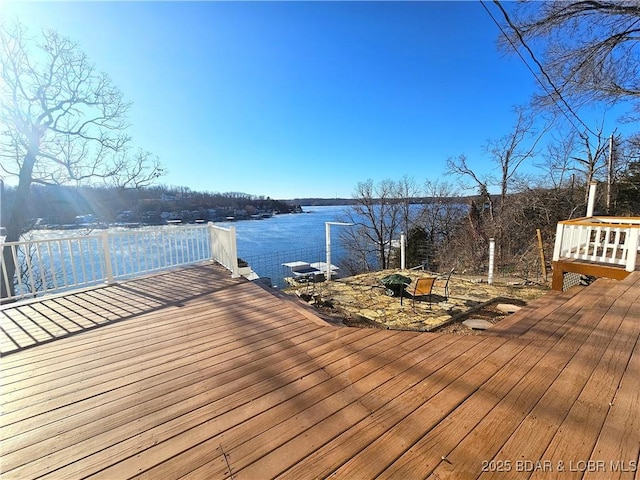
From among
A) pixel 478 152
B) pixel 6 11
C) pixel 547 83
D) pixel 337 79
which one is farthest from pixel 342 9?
pixel 478 152

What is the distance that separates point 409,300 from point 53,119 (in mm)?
12268

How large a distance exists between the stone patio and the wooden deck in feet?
7.47

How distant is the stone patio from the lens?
16.3ft

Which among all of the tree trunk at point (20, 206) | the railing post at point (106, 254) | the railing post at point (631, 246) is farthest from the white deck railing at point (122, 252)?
the railing post at point (631, 246)

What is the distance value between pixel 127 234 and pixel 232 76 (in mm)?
5166

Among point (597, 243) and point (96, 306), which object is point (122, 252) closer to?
point (96, 306)

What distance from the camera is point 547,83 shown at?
6.71 metres

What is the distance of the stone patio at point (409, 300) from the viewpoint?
497 cm

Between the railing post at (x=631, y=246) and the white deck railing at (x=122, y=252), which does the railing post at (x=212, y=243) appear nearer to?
the white deck railing at (x=122, y=252)

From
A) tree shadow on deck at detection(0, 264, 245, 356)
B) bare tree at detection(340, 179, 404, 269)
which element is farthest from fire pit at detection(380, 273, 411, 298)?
bare tree at detection(340, 179, 404, 269)

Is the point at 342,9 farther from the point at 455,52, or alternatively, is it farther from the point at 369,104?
the point at 369,104

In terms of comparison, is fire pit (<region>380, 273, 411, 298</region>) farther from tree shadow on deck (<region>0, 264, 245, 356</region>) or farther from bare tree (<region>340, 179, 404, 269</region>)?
bare tree (<region>340, 179, 404, 269</region>)

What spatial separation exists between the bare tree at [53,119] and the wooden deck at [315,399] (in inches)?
336

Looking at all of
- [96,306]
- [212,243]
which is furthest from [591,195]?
[96,306]
